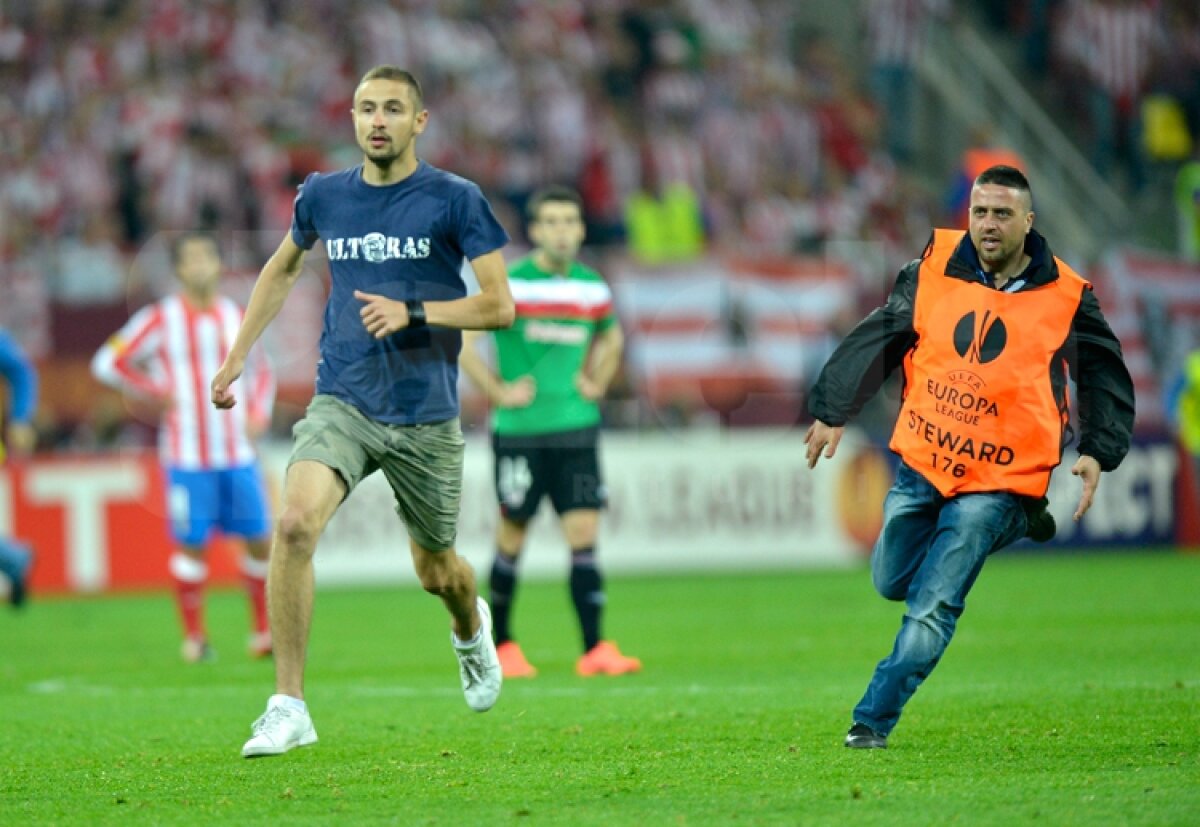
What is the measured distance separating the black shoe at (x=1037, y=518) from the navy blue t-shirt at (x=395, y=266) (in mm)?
2215

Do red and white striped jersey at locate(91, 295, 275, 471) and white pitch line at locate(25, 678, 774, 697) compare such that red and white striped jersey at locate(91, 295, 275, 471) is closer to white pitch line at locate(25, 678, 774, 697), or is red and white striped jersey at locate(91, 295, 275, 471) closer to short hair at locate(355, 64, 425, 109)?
white pitch line at locate(25, 678, 774, 697)

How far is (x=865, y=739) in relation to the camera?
6.86m

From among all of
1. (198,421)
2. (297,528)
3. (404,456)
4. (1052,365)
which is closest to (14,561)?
(198,421)

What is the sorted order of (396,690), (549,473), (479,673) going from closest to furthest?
(479,673) → (396,690) → (549,473)

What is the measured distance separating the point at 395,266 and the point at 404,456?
735mm

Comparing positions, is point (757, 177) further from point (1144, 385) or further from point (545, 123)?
point (1144, 385)

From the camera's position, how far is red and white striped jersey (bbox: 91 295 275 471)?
40.8 feet

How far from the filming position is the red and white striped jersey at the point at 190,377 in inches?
489

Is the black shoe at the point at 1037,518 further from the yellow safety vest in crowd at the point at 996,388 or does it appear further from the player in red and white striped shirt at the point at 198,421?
the player in red and white striped shirt at the point at 198,421

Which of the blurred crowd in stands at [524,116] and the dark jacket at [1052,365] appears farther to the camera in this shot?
the blurred crowd in stands at [524,116]

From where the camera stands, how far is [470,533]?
17.7m

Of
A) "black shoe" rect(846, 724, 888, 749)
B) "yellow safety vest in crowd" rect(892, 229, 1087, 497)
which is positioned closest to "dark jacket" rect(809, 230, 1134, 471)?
"yellow safety vest in crowd" rect(892, 229, 1087, 497)

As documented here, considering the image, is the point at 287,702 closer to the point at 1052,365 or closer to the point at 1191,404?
the point at 1052,365

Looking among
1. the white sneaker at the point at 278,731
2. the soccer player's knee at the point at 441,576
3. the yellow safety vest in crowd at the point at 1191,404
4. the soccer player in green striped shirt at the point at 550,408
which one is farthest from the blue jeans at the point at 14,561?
the yellow safety vest in crowd at the point at 1191,404
